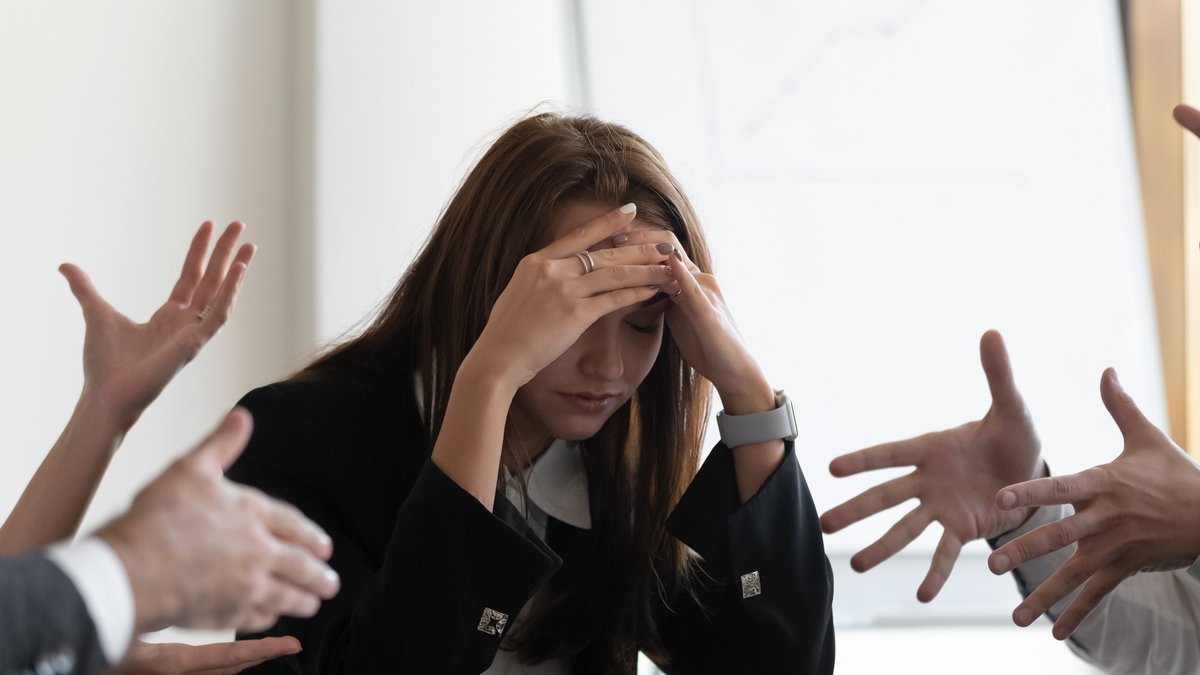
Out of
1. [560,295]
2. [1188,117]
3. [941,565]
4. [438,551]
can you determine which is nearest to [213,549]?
[438,551]

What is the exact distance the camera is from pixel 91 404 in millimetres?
1277

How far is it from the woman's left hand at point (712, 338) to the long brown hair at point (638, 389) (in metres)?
0.09

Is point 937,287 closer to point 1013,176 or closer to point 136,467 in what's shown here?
point 1013,176

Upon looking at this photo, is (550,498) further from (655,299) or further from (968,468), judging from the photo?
(968,468)

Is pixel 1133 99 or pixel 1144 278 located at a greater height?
pixel 1133 99

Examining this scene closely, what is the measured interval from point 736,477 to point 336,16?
1401 mm

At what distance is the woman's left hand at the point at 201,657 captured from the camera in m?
1.17

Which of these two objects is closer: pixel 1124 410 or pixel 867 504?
pixel 1124 410

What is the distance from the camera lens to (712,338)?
1.41 meters

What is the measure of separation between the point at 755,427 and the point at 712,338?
0.12 metres

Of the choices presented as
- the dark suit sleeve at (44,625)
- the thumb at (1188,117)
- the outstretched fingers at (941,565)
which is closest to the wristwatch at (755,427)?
the outstretched fingers at (941,565)

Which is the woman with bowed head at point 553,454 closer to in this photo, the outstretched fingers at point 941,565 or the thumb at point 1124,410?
the outstretched fingers at point 941,565

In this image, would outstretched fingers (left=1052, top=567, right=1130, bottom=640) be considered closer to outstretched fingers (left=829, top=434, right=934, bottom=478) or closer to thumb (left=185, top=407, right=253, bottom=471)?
outstretched fingers (left=829, top=434, right=934, bottom=478)

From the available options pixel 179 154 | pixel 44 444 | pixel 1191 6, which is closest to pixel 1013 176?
pixel 1191 6
